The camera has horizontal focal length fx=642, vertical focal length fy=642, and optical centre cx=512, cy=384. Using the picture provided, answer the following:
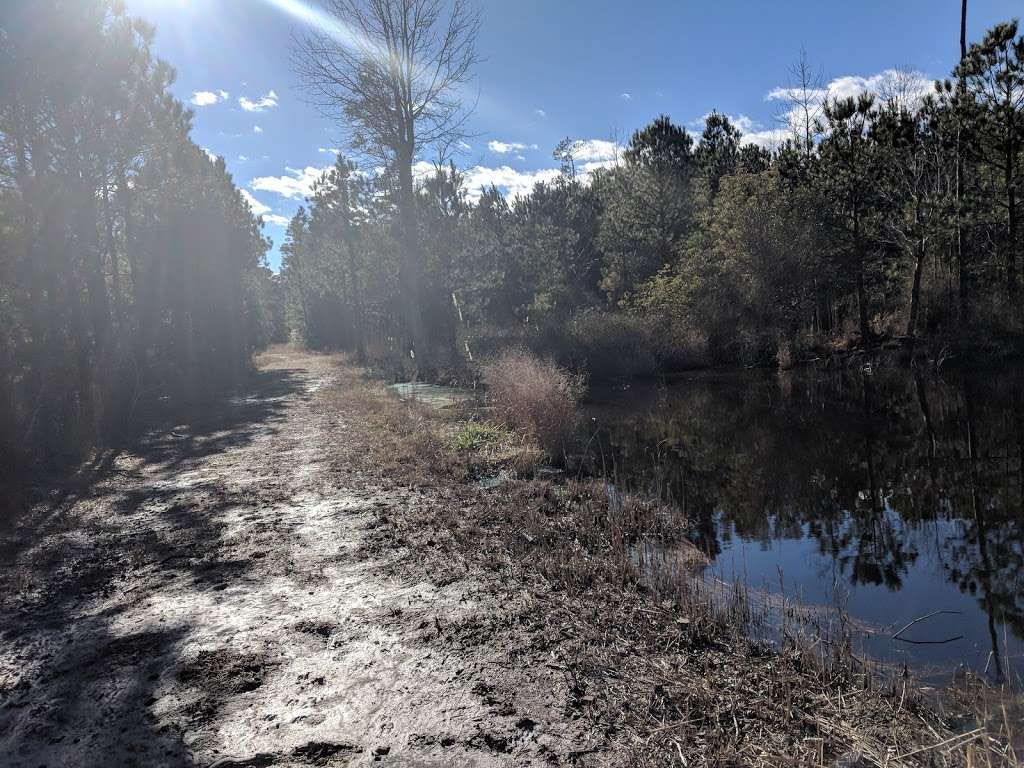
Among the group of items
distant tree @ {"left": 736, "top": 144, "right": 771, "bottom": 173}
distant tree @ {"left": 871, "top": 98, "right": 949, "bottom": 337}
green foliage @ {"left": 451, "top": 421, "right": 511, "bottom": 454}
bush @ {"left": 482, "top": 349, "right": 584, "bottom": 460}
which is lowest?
green foliage @ {"left": 451, "top": 421, "right": 511, "bottom": 454}

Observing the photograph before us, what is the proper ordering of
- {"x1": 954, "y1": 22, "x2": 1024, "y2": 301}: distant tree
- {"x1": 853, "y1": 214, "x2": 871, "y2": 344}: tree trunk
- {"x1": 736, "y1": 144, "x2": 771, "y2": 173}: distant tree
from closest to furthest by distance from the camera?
{"x1": 954, "y1": 22, "x2": 1024, "y2": 301}: distant tree, {"x1": 853, "y1": 214, "x2": 871, "y2": 344}: tree trunk, {"x1": 736, "y1": 144, "x2": 771, "y2": 173}: distant tree

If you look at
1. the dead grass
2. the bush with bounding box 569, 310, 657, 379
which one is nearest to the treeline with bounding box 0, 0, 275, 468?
the dead grass

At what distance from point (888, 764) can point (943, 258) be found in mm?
32359

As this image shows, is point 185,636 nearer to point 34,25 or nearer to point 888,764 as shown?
point 888,764

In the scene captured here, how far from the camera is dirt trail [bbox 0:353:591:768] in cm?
322

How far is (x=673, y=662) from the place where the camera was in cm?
388

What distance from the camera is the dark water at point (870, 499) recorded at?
525 centimetres

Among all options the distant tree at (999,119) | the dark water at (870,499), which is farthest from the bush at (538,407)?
the distant tree at (999,119)

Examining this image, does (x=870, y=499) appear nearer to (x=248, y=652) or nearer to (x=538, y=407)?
(x=538, y=407)

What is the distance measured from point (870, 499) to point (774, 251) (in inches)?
899

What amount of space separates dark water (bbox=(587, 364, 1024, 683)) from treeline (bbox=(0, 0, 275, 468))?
423 inches

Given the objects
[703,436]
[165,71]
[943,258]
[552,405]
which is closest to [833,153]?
[943,258]

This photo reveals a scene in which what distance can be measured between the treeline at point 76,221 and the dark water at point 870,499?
10744 mm

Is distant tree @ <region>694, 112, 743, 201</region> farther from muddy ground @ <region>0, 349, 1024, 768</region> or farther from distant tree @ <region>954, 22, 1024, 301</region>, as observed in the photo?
muddy ground @ <region>0, 349, 1024, 768</region>
